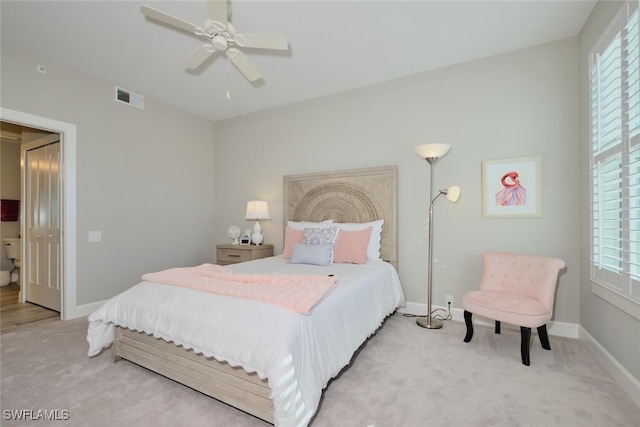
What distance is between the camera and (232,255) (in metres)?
4.20

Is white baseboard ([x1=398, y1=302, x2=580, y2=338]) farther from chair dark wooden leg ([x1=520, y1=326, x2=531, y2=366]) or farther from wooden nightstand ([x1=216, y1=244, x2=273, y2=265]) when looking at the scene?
wooden nightstand ([x1=216, y1=244, x2=273, y2=265])

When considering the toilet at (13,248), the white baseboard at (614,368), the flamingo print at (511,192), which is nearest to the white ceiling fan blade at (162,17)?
the flamingo print at (511,192)

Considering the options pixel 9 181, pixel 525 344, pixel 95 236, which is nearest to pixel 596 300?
pixel 525 344

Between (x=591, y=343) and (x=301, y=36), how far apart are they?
12.1ft

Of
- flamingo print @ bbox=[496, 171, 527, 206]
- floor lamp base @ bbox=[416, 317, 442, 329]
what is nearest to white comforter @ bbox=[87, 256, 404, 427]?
floor lamp base @ bbox=[416, 317, 442, 329]

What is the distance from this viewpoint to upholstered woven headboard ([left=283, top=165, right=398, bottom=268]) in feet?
11.6

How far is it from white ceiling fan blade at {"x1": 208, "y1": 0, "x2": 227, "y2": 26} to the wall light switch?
2.96 metres

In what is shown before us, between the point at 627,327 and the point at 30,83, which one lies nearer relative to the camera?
the point at 627,327

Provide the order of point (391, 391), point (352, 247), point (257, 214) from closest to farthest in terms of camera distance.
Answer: point (391, 391), point (352, 247), point (257, 214)

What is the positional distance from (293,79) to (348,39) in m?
1.00

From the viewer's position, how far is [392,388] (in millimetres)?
1908

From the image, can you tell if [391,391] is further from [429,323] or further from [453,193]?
[453,193]

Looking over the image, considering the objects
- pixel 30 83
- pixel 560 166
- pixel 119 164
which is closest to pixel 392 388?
pixel 560 166

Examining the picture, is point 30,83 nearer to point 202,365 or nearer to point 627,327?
point 202,365
